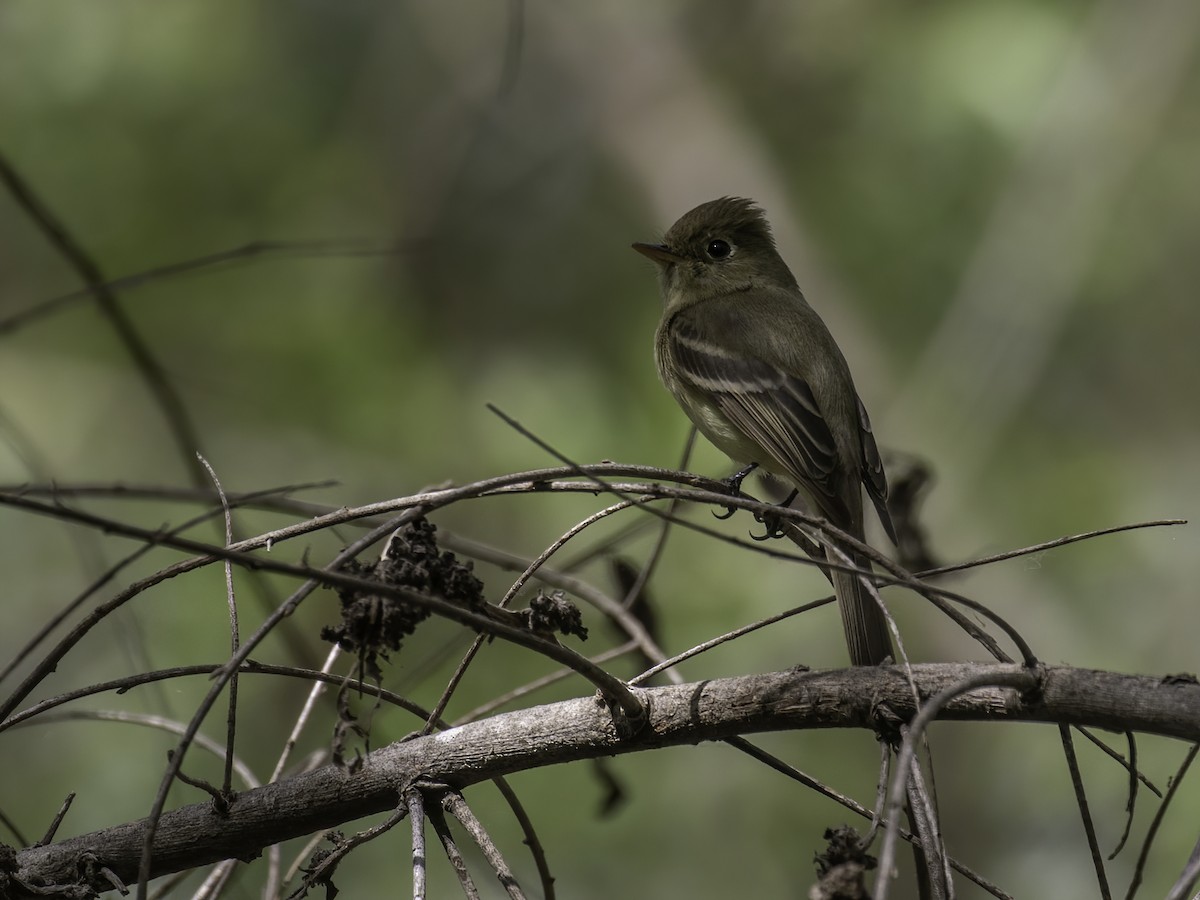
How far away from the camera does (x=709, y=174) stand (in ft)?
25.8

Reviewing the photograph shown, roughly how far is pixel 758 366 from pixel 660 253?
821mm

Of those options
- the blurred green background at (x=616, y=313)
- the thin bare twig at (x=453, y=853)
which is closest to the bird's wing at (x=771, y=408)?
the blurred green background at (x=616, y=313)

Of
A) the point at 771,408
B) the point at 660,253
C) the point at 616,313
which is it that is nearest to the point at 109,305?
the point at 771,408

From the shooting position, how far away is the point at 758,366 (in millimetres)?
4371

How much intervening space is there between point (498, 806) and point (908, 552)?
1894mm

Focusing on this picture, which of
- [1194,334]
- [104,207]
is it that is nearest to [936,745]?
[1194,334]

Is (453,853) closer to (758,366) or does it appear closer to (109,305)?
(109,305)

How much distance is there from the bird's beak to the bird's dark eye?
4.8 inches

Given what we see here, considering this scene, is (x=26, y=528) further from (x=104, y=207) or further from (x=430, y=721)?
(x=430, y=721)

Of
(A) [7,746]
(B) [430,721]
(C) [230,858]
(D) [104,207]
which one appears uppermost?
(D) [104,207]

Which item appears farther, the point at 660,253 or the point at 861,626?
the point at 660,253

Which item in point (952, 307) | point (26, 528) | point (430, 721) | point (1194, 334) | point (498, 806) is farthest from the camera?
point (1194, 334)

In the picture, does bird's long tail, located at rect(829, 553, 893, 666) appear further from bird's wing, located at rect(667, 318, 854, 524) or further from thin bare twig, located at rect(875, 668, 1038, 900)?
bird's wing, located at rect(667, 318, 854, 524)

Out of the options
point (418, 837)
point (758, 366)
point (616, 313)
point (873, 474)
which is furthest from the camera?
point (616, 313)
